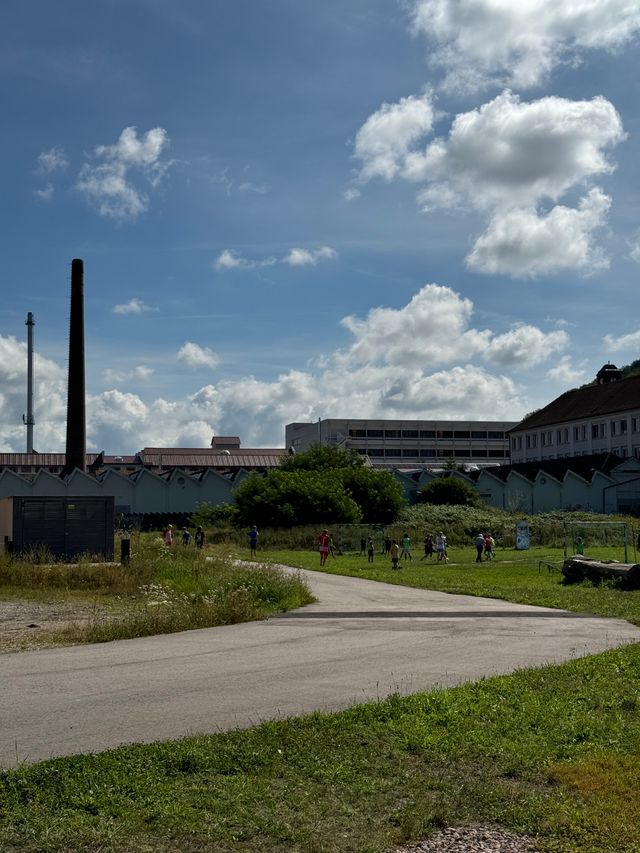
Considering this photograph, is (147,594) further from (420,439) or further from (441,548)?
(420,439)

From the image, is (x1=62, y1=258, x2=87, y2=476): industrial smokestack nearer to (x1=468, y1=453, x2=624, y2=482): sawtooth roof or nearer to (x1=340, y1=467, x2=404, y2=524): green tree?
(x1=340, y1=467, x2=404, y2=524): green tree

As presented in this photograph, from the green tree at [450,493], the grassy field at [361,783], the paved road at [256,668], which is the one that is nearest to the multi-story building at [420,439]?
the green tree at [450,493]

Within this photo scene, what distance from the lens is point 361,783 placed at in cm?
675

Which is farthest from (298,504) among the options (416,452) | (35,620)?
(416,452)

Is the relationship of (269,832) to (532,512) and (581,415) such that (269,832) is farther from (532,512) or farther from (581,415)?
(581,415)

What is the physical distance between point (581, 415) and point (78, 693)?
331 ft

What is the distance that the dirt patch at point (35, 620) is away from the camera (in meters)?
14.7

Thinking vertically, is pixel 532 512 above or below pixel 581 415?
below

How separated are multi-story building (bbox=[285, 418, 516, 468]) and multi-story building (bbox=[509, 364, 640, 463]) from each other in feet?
108

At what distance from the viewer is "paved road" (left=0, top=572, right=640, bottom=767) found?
342 inches

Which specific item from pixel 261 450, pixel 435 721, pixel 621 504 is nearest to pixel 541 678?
pixel 435 721

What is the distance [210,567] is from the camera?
25.2 m

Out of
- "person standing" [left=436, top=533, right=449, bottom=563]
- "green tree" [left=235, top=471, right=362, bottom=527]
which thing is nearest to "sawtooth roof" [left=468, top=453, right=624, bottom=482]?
"green tree" [left=235, top=471, right=362, bottom=527]

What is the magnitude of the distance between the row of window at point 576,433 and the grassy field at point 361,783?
92.3 m
